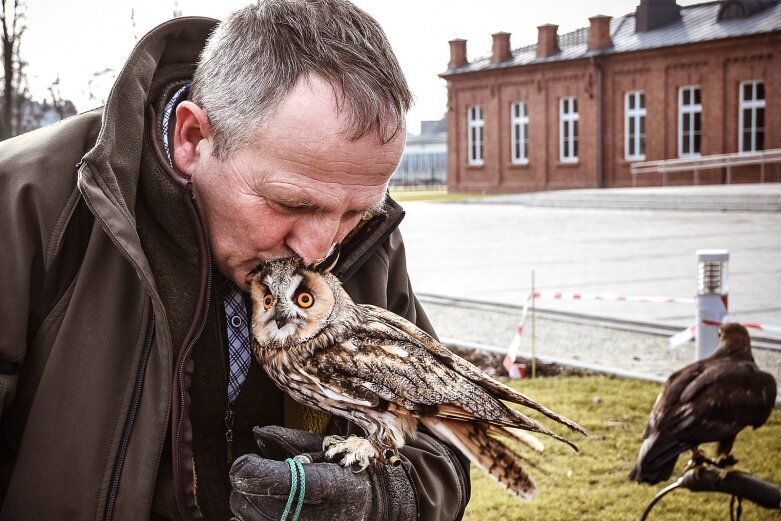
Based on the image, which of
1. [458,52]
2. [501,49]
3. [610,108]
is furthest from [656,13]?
[458,52]

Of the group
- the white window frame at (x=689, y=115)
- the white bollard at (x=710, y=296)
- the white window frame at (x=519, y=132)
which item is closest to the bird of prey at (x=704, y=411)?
the white bollard at (x=710, y=296)

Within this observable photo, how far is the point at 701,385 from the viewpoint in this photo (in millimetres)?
4523

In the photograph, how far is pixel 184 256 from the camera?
2.11 meters

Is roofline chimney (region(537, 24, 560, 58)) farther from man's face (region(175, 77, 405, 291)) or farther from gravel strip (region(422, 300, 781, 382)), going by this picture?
man's face (region(175, 77, 405, 291))

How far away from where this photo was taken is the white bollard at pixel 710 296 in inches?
251

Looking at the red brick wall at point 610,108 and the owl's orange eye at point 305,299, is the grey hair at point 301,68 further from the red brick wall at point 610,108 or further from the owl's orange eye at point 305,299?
the red brick wall at point 610,108

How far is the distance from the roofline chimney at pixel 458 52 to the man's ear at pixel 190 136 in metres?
43.1

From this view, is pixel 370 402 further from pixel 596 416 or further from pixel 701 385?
pixel 596 416

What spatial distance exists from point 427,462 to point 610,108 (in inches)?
1494

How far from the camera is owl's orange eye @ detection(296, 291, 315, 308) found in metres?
2.03

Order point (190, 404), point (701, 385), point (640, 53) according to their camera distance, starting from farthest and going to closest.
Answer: point (640, 53)
point (701, 385)
point (190, 404)

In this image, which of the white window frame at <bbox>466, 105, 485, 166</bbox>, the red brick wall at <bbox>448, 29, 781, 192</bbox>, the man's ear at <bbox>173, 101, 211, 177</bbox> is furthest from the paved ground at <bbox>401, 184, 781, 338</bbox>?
the white window frame at <bbox>466, 105, 485, 166</bbox>

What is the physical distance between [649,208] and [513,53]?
17890 mm

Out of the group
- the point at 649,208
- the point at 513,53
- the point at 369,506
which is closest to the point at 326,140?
the point at 369,506
